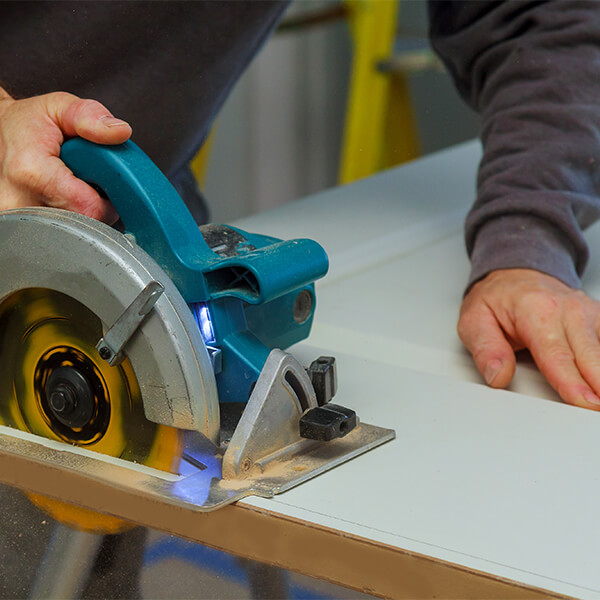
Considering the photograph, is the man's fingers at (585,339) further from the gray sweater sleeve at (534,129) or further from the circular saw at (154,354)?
the circular saw at (154,354)

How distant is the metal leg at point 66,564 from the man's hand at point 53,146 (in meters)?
0.26

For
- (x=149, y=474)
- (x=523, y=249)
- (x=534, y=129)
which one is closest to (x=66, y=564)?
(x=149, y=474)

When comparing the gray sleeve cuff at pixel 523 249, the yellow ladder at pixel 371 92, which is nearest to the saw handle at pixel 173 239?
the gray sleeve cuff at pixel 523 249

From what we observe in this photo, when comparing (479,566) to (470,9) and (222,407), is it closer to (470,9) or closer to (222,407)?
(222,407)

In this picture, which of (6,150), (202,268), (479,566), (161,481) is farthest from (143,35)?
(479,566)

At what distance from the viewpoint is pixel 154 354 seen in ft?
2.11

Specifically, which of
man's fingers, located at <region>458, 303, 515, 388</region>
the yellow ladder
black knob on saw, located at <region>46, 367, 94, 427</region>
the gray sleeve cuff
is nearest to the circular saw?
black knob on saw, located at <region>46, 367, 94, 427</region>

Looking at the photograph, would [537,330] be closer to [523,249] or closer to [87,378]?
[523,249]

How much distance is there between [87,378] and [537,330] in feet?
1.54

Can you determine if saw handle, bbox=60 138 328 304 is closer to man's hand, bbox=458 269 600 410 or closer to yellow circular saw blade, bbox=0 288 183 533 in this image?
yellow circular saw blade, bbox=0 288 183 533

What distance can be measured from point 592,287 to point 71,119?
2.26ft

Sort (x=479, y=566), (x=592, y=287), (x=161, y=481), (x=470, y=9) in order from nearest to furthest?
(x=479, y=566) < (x=161, y=481) < (x=592, y=287) < (x=470, y=9)

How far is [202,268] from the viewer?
26.5 inches

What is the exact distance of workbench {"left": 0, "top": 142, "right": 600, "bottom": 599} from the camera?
561mm
